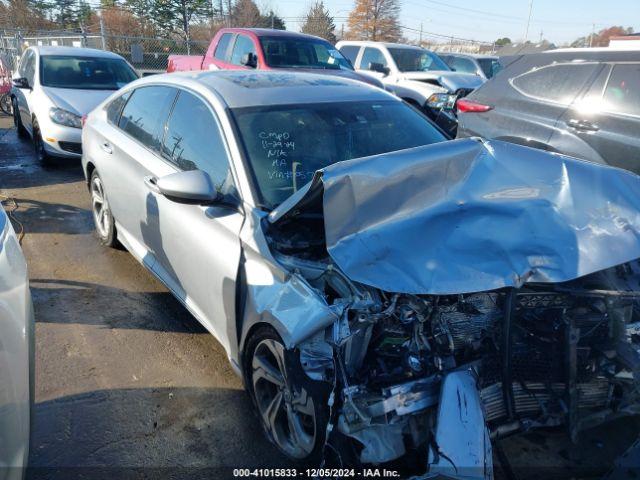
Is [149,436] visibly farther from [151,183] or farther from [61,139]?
[61,139]

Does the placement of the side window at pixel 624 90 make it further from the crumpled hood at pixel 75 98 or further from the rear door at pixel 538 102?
the crumpled hood at pixel 75 98

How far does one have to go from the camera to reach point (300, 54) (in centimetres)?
895

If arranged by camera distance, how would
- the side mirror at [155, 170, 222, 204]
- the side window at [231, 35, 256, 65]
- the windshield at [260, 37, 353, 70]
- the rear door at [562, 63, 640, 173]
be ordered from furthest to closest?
the side window at [231, 35, 256, 65], the windshield at [260, 37, 353, 70], the rear door at [562, 63, 640, 173], the side mirror at [155, 170, 222, 204]

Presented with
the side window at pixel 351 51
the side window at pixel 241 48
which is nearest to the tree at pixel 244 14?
the side window at pixel 351 51

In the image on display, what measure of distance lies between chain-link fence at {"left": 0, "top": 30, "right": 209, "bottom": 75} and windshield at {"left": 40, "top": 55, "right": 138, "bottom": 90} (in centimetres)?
497

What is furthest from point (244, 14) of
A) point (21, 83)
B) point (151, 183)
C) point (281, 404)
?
point (281, 404)

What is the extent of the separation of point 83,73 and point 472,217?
814 cm

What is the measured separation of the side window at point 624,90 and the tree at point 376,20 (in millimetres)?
43326

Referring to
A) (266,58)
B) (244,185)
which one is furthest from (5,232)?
(266,58)

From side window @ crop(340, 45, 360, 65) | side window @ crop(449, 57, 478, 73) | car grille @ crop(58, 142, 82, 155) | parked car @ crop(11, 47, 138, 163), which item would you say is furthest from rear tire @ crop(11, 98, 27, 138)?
side window @ crop(449, 57, 478, 73)

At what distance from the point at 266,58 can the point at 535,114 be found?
4726mm

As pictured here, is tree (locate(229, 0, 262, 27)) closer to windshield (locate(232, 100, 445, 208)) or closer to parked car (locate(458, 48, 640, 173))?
parked car (locate(458, 48, 640, 173))

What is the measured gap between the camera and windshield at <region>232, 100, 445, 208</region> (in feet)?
9.30

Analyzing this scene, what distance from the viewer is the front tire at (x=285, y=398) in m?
2.13
